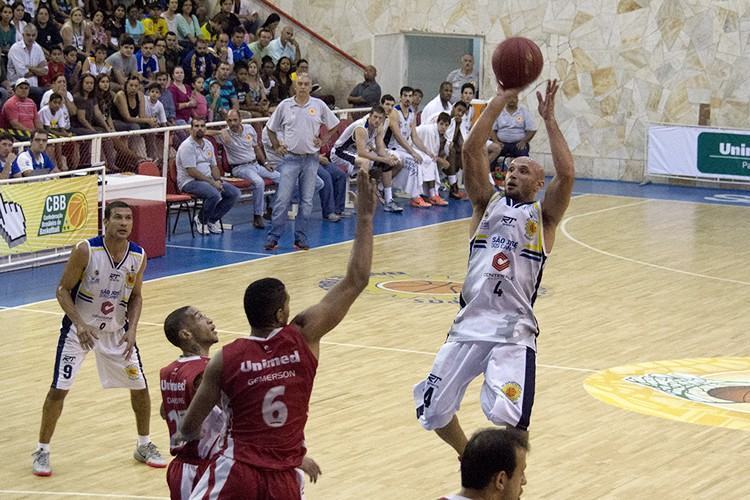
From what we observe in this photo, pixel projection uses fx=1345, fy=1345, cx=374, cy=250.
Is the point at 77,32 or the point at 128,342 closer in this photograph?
the point at 128,342

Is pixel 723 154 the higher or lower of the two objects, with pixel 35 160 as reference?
lower

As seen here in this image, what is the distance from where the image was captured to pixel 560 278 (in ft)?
48.9

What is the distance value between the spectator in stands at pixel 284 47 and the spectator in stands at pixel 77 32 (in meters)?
4.08

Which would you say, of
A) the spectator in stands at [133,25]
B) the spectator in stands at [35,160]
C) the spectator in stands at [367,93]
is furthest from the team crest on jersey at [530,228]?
the spectator in stands at [367,93]

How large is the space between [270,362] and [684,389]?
601 centimetres

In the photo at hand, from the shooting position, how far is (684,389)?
10.3 metres

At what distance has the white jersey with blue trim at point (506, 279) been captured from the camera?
23.4 ft

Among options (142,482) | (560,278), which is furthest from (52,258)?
(142,482)

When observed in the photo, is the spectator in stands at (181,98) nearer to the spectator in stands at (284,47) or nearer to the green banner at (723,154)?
the spectator in stands at (284,47)

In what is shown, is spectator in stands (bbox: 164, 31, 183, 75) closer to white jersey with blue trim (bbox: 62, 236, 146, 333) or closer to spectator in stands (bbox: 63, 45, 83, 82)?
spectator in stands (bbox: 63, 45, 83, 82)

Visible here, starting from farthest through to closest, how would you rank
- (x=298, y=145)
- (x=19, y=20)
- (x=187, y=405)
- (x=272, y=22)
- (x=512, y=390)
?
1. (x=272, y=22)
2. (x=19, y=20)
3. (x=298, y=145)
4. (x=512, y=390)
5. (x=187, y=405)

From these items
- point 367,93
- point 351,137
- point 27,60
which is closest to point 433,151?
point 351,137

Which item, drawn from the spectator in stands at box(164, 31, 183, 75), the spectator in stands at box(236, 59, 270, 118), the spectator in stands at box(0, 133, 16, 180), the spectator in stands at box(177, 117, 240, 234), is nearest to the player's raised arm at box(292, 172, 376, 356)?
the spectator in stands at box(0, 133, 16, 180)

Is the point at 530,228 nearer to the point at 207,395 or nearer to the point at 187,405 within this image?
the point at 187,405
